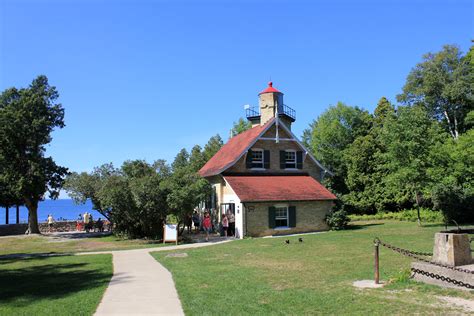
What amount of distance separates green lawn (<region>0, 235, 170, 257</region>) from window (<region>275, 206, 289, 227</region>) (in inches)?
312

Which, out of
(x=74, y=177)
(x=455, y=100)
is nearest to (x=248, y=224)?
(x=74, y=177)

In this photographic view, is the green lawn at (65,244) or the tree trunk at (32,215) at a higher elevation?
the tree trunk at (32,215)

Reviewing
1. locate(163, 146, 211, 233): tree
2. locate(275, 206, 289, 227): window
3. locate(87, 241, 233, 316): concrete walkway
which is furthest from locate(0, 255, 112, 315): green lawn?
locate(275, 206, 289, 227): window

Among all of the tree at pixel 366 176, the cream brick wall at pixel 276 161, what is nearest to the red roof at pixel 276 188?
the cream brick wall at pixel 276 161

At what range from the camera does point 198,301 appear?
29.0 ft

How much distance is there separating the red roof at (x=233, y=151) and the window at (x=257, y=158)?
92 cm

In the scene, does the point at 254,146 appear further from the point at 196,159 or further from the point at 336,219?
the point at 196,159

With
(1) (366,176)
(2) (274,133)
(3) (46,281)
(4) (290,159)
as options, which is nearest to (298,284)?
(3) (46,281)

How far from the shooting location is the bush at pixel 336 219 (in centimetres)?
2845

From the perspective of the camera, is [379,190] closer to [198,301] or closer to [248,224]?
[248,224]

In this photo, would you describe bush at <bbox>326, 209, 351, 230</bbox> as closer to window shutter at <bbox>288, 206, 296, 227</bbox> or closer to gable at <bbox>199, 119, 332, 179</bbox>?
window shutter at <bbox>288, 206, 296, 227</bbox>

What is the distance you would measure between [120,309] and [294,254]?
9.38 metres

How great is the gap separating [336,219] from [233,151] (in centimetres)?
961

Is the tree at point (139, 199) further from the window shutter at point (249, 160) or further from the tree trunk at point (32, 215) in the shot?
the tree trunk at point (32, 215)
